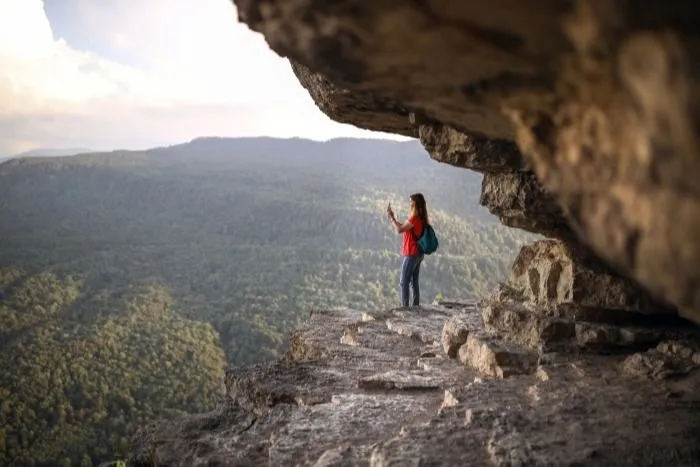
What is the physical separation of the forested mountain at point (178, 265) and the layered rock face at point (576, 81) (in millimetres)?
32608

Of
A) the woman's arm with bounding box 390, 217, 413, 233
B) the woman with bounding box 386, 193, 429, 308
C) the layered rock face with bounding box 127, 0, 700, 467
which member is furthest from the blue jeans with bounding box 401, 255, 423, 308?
the layered rock face with bounding box 127, 0, 700, 467

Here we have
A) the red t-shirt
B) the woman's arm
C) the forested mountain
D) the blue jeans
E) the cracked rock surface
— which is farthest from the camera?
the forested mountain

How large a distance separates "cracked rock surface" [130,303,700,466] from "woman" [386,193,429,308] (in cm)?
256

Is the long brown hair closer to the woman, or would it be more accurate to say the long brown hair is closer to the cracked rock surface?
the woman

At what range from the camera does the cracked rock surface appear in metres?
4.81

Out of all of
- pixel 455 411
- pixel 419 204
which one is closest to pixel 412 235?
pixel 419 204

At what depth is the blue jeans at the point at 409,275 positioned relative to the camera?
1143 centimetres

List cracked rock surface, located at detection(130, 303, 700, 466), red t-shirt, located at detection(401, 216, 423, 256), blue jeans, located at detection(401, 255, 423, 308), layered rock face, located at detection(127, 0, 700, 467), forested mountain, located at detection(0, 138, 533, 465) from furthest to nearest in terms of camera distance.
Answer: forested mountain, located at detection(0, 138, 533, 465) → blue jeans, located at detection(401, 255, 423, 308) → red t-shirt, located at detection(401, 216, 423, 256) → cracked rock surface, located at detection(130, 303, 700, 466) → layered rock face, located at detection(127, 0, 700, 467)

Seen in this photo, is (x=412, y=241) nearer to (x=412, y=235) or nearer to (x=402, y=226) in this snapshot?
(x=412, y=235)

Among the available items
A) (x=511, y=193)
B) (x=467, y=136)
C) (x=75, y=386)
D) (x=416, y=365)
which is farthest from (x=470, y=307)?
(x=75, y=386)

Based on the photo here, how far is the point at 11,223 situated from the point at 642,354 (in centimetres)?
8951

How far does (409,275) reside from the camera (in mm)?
11680

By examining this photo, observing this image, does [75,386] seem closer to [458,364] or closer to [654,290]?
[458,364]

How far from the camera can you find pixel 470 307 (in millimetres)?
11875
